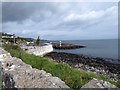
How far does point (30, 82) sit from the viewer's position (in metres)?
6.74

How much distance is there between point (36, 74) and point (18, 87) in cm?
98

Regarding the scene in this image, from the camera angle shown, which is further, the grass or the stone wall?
the grass

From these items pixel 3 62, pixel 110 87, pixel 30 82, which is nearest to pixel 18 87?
pixel 30 82

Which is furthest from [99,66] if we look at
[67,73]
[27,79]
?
[27,79]

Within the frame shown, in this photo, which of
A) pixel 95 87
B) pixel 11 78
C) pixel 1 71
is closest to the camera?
pixel 95 87

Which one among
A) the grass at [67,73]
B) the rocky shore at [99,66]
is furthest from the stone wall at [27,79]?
the rocky shore at [99,66]

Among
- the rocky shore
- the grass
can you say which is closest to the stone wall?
the grass

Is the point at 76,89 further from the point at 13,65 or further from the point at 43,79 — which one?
the point at 13,65

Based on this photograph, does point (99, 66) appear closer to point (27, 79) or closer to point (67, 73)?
point (67, 73)

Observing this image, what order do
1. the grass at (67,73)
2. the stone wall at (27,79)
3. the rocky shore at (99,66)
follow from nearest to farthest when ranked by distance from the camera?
the stone wall at (27,79) < the grass at (67,73) < the rocky shore at (99,66)

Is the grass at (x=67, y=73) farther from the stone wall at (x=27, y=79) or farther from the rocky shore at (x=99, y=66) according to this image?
the rocky shore at (x=99, y=66)

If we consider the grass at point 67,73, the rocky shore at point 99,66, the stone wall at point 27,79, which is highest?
the stone wall at point 27,79

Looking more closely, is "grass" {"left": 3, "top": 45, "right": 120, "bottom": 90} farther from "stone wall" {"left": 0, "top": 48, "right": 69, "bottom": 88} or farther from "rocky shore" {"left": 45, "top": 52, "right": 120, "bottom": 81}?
"rocky shore" {"left": 45, "top": 52, "right": 120, "bottom": 81}

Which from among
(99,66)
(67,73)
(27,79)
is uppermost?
(27,79)
